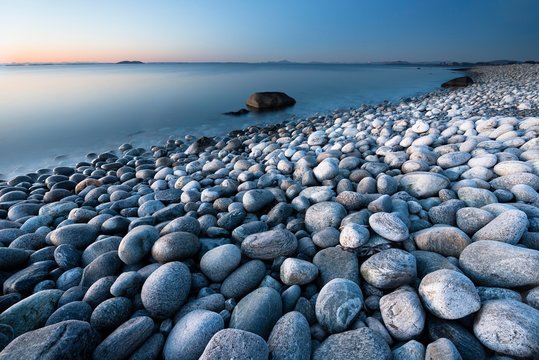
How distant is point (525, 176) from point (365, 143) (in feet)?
6.87

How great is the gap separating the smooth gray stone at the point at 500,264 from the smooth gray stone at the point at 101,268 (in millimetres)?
2308

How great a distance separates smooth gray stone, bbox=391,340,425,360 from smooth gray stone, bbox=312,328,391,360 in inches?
1.6

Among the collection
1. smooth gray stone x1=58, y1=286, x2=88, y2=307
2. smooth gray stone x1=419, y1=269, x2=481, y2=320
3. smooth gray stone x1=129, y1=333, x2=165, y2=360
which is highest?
smooth gray stone x1=419, y1=269, x2=481, y2=320

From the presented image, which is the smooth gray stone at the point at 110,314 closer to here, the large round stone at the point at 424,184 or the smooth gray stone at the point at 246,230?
the smooth gray stone at the point at 246,230

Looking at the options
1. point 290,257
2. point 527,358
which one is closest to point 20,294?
point 290,257

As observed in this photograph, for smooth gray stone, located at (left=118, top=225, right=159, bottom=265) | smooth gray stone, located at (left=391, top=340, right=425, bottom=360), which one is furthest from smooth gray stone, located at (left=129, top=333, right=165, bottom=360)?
smooth gray stone, located at (left=391, top=340, right=425, bottom=360)

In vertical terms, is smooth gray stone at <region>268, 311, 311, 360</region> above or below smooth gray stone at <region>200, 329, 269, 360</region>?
below

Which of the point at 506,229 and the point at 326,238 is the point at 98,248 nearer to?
the point at 326,238

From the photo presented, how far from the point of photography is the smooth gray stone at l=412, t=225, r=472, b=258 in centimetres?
183

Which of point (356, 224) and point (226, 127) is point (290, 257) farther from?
point (226, 127)

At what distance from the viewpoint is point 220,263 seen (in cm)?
189

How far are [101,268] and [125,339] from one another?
0.77 meters

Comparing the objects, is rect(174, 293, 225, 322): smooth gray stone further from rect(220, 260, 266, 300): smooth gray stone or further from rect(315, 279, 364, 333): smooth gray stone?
rect(315, 279, 364, 333): smooth gray stone

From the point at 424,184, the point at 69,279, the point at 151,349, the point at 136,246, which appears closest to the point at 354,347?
the point at 151,349
